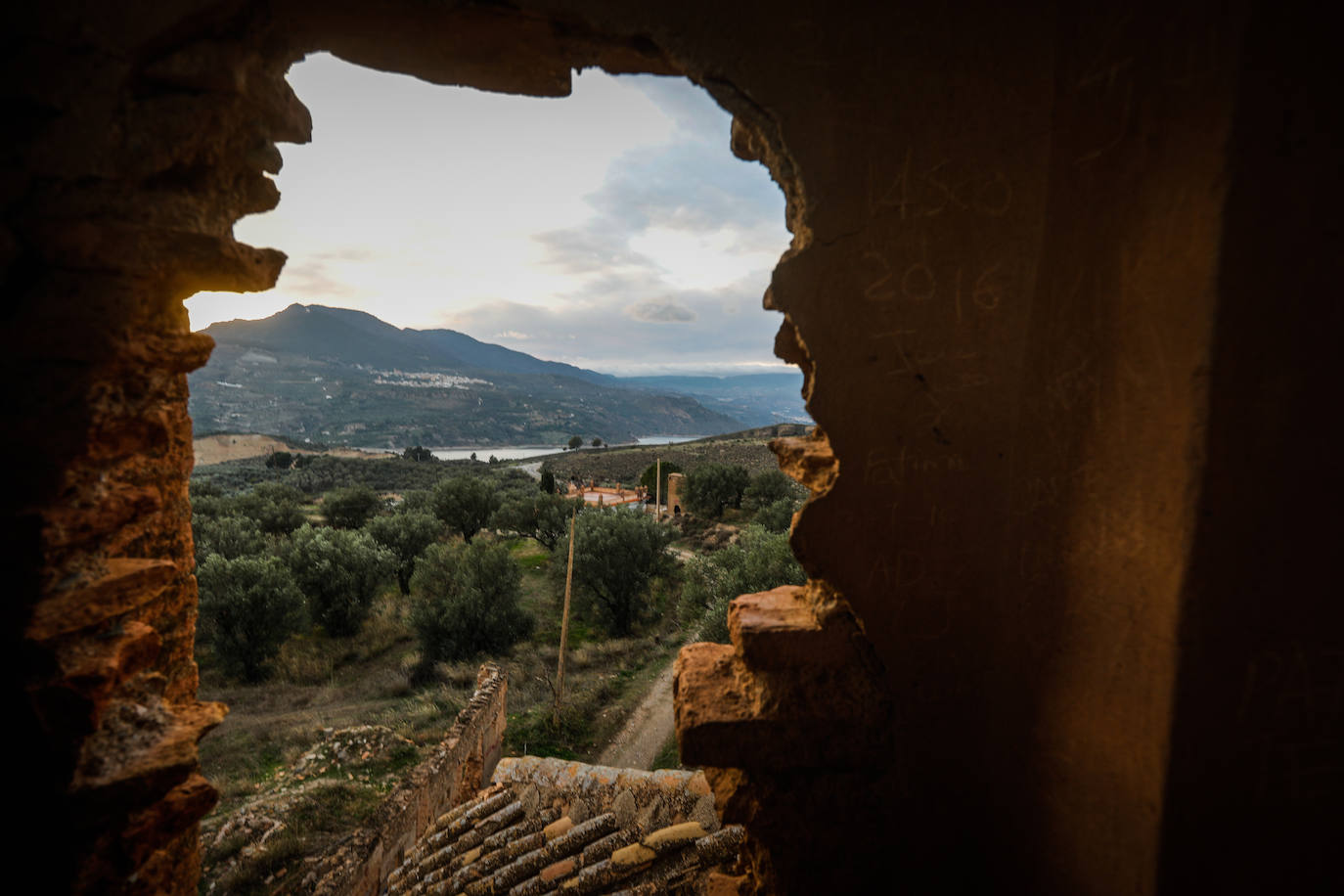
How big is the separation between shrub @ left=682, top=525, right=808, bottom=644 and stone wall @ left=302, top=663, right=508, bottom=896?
5142 mm

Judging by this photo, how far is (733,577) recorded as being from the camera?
14.6 metres

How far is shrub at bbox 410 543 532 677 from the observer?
50.5 feet

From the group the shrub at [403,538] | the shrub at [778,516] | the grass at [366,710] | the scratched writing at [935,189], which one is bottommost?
the grass at [366,710]

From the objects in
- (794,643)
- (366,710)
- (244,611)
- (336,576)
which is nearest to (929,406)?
(794,643)

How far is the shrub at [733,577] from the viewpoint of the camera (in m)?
13.5

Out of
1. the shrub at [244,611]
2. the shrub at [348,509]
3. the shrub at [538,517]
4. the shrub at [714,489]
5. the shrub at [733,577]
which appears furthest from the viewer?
the shrub at [714,489]

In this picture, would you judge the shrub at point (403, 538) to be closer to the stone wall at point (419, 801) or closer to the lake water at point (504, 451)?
the stone wall at point (419, 801)

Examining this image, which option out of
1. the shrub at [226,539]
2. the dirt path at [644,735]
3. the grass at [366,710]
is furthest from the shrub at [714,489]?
the shrub at [226,539]

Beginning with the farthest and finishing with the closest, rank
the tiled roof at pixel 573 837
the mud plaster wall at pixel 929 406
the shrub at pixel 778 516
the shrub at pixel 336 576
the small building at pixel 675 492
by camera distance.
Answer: the small building at pixel 675 492, the shrub at pixel 778 516, the shrub at pixel 336 576, the tiled roof at pixel 573 837, the mud plaster wall at pixel 929 406

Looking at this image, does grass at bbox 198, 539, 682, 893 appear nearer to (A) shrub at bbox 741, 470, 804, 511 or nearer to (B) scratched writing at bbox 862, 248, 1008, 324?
(B) scratched writing at bbox 862, 248, 1008, 324

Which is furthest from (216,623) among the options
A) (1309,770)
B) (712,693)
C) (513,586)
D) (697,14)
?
(1309,770)

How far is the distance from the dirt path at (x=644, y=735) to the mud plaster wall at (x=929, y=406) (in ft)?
27.4

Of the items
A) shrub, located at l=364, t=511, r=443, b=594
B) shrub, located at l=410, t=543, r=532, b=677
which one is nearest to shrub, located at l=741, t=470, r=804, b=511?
shrub, located at l=410, t=543, r=532, b=677

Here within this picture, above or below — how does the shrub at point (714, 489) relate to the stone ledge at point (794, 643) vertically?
below
